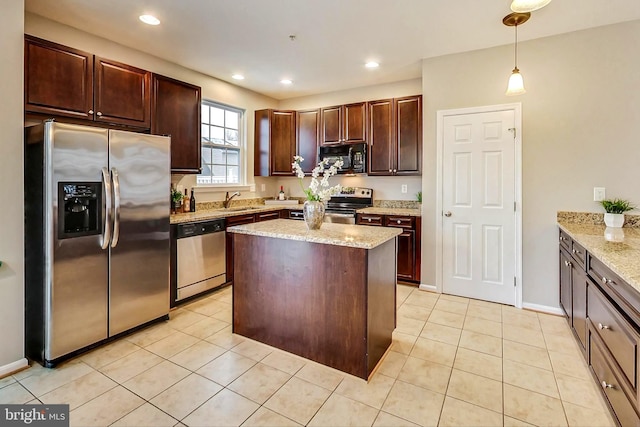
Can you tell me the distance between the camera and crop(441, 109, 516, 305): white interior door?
326cm

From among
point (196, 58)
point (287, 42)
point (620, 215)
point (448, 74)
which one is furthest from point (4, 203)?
point (620, 215)

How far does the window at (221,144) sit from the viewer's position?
4328 mm

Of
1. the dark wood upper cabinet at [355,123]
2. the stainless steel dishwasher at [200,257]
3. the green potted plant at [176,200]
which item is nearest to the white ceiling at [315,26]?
the dark wood upper cabinet at [355,123]

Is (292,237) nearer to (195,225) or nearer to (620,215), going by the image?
(195,225)

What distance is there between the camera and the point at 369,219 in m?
4.11

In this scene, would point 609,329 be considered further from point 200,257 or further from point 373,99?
point 373,99

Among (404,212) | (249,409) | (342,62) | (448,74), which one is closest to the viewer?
(249,409)

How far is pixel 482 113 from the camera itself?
3.33 m

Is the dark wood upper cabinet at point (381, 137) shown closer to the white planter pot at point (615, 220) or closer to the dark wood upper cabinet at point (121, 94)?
the white planter pot at point (615, 220)

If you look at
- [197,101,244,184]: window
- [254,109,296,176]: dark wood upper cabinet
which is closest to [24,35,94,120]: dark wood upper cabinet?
[197,101,244,184]: window

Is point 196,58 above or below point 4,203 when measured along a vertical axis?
above

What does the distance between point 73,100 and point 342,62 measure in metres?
2.72

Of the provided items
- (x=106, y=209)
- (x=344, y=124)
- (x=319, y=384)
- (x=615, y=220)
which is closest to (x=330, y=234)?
(x=319, y=384)

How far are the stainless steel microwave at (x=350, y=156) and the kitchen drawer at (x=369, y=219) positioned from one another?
0.70 meters
